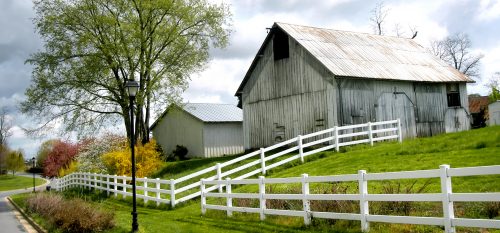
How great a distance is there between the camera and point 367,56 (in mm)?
29156

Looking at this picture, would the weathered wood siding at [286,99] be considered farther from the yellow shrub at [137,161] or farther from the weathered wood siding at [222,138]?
the weathered wood siding at [222,138]

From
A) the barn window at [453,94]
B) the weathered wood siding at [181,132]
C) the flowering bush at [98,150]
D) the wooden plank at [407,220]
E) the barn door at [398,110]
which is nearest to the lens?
the wooden plank at [407,220]

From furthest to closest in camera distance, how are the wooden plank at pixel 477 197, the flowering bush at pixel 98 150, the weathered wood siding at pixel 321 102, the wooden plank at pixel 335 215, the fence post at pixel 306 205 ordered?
the flowering bush at pixel 98 150 < the weathered wood siding at pixel 321 102 < the fence post at pixel 306 205 < the wooden plank at pixel 335 215 < the wooden plank at pixel 477 197

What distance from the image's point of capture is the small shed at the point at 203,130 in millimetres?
42188

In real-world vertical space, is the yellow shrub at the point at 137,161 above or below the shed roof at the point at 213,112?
below

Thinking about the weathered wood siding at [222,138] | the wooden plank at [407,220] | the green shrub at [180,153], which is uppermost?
the weathered wood siding at [222,138]

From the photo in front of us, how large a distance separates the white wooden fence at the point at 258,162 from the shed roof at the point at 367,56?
9.79ft

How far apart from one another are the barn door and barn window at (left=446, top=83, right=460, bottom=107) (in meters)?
3.80

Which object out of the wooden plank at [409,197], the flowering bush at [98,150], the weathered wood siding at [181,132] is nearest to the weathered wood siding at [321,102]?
the flowering bush at [98,150]

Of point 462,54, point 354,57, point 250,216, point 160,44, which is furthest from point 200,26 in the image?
point 462,54

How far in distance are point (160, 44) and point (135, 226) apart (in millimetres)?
24584

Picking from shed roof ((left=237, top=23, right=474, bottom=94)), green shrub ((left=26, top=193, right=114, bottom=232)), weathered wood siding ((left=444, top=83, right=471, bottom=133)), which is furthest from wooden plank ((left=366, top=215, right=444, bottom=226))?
weathered wood siding ((left=444, top=83, right=471, bottom=133))

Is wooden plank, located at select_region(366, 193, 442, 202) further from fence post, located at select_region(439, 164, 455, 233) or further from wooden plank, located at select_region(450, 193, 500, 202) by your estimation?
wooden plank, located at select_region(450, 193, 500, 202)

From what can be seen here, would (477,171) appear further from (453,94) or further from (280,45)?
(453,94)
